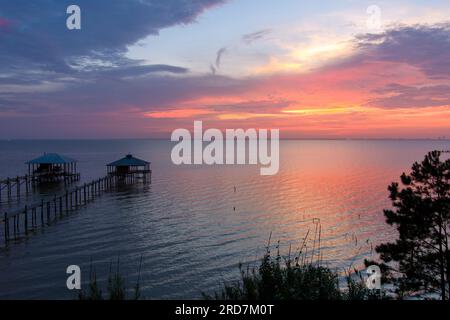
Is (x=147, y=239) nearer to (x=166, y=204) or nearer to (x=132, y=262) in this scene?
(x=132, y=262)

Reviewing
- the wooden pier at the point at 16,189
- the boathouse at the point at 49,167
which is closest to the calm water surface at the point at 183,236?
the wooden pier at the point at 16,189

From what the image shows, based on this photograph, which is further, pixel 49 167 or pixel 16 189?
pixel 49 167

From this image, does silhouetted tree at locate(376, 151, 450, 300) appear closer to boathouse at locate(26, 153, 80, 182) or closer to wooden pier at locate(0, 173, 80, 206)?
wooden pier at locate(0, 173, 80, 206)

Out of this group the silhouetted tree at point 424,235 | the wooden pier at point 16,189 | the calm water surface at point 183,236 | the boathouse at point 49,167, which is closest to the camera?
the silhouetted tree at point 424,235

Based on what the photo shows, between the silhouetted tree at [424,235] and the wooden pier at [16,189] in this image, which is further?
the wooden pier at [16,189]

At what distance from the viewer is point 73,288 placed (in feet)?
62.2

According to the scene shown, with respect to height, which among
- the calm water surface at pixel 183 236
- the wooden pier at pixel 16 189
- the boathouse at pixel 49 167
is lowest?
the calm water surface at pixel 183 236

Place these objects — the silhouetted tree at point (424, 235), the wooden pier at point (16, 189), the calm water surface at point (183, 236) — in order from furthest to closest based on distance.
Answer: the wooden pier at point (16, 189) → the calm water surface at point (183, 236) → the silhouetted tree at point (424, 235)

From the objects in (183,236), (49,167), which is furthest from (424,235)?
(49,167)

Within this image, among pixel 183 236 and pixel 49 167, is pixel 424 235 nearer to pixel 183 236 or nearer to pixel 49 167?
pixel 183 236

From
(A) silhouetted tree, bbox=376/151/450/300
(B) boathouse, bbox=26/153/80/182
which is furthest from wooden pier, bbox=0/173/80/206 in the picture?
(A) silhouetted tree, bbox=376/151/450/300

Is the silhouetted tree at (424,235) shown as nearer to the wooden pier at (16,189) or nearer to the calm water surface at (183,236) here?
the calm water surface at (183,236)

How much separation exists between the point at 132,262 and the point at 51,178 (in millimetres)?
45844
